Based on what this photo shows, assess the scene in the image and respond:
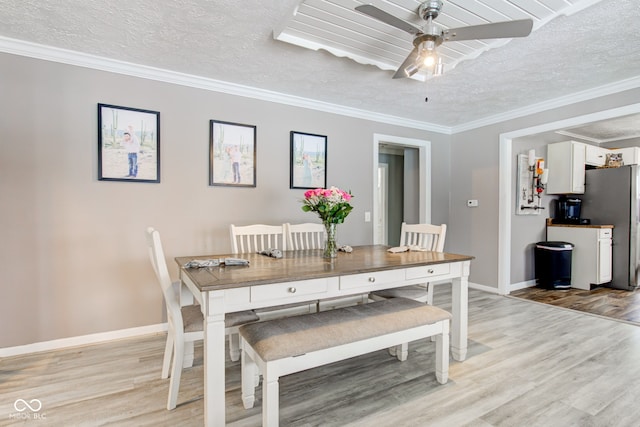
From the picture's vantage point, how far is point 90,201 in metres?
2.55

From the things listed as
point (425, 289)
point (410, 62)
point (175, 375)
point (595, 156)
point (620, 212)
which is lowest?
point (175, 375)

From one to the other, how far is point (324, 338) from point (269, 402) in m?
0.38

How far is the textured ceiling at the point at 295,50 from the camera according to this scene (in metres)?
1.92

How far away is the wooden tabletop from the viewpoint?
4.83 ft

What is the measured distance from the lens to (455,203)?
15.2ft

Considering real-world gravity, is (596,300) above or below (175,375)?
below

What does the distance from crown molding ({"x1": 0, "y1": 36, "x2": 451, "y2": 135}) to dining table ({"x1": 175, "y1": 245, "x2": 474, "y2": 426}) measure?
1775mm

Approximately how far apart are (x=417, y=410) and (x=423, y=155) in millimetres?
3553

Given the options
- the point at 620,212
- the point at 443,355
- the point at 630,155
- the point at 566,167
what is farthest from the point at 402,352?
the point at 630,155


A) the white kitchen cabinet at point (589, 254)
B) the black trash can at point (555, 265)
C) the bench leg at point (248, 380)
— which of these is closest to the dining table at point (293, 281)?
the bench leg at point (248, 380)

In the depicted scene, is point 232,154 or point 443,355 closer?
point 443,355

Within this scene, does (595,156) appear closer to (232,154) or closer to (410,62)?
(410,62)

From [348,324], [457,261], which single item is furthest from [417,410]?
[457,261]

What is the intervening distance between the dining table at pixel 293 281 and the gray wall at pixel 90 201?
98 centimetres
